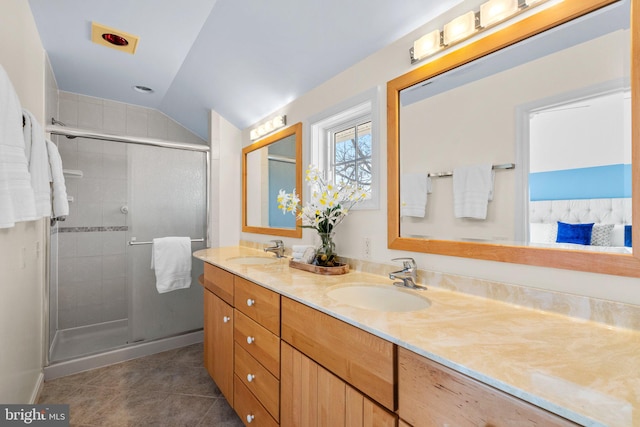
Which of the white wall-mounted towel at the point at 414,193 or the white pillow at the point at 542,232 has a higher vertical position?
the white wall-mounted towel at the point at 414,193

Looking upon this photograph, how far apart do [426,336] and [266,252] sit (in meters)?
1.86

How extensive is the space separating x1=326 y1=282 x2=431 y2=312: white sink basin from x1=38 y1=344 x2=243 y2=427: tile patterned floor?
107cm

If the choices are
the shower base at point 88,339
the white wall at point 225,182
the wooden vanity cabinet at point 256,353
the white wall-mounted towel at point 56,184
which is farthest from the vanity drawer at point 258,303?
the shower base at point 88,339

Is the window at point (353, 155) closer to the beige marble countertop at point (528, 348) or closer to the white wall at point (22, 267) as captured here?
the beige marble countertop at point (528, 348)

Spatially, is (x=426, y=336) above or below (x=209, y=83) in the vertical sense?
below

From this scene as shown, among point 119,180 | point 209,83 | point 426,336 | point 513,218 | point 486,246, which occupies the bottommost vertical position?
point 426,336

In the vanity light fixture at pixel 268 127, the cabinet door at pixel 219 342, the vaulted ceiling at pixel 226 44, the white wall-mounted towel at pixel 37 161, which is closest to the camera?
the white wall-mounted towel at pixel 37 161

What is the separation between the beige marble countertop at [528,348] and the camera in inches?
21.0

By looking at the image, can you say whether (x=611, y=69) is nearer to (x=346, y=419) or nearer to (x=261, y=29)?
(x=346, y=419)

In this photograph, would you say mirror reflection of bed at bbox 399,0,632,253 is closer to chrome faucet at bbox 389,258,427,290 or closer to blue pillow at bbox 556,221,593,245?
blue pillow at bbox 556,221,593,245

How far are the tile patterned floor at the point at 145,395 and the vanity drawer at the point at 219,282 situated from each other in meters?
0.69

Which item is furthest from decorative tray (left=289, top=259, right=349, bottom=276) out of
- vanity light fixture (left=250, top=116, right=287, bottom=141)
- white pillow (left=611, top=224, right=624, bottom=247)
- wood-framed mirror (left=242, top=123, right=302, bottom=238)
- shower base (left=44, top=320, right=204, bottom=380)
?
shower base (left=44, top=320, right=204, bottom=380)

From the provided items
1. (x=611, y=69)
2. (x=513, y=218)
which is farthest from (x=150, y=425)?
(x=611, y=69)

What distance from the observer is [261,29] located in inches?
69.9
